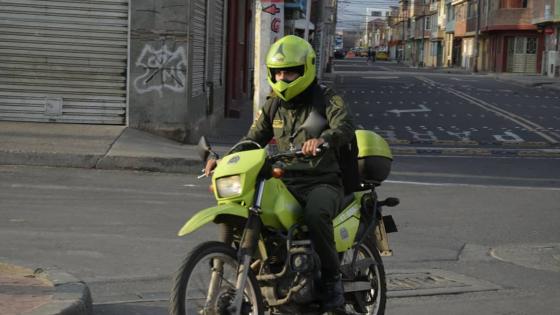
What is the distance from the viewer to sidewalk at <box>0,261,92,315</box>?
526 cm

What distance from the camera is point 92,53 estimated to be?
1483cm

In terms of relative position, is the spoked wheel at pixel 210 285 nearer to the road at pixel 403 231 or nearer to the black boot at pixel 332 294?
the black boot at pixel 332 294

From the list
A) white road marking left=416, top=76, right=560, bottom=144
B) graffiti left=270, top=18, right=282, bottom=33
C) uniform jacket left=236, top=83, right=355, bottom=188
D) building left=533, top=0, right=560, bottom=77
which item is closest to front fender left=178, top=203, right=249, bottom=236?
uniform jacket left=236, top=83, right=355, bottom=188

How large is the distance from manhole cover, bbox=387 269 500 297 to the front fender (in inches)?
95.6

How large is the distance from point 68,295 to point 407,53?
490ft

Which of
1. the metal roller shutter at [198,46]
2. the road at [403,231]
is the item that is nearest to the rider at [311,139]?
the road at [403,231]

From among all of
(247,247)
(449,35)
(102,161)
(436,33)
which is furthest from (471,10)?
(247,247)

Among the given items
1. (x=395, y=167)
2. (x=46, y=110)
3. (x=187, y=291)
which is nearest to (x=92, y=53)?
(x=46, y=110)

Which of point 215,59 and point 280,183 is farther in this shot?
point 215,59

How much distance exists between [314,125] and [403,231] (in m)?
4.37

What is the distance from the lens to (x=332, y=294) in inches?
201

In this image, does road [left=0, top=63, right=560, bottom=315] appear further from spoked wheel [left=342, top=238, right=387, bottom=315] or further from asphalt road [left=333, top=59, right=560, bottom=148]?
asphalt road [left=333, top=59, right=560, bottom=148]

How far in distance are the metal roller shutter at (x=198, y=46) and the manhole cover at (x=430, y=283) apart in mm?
9060

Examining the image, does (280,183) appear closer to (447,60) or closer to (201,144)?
(201,144)
